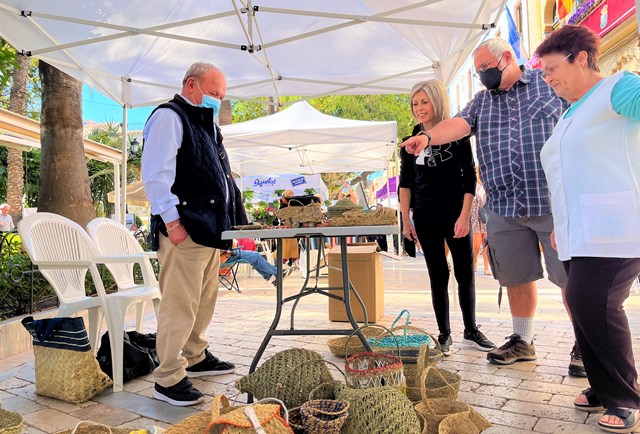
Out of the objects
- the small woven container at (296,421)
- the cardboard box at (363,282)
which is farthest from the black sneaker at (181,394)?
the cardboard box at (363,282)

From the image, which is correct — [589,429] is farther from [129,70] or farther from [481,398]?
[129,70]

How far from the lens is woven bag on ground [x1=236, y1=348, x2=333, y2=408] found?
225cm

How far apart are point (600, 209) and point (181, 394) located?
2.24 meters

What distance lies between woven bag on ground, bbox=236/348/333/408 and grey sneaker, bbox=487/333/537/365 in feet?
5.01

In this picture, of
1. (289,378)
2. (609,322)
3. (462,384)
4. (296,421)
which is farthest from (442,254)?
(296,421)

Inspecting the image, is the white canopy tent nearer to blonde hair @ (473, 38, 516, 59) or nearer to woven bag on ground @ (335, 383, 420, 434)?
blonde hair @ (473, 38, 516, 59)

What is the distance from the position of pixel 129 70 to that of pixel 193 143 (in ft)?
10.0

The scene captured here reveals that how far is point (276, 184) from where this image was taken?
15688 mm

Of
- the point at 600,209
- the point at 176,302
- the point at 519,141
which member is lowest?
the point at 176,302

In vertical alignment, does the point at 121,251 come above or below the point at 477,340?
above

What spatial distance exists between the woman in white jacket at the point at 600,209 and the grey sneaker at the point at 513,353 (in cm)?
110

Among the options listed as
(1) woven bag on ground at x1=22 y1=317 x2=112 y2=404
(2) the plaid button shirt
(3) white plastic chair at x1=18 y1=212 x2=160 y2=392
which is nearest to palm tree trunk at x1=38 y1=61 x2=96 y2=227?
(3) white plastic chair at x1=18 y1=212 x2=160 y2=392

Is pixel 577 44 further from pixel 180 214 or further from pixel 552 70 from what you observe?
pixel 180 214

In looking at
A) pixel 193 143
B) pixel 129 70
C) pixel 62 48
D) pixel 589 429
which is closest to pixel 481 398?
pixel 589 429
